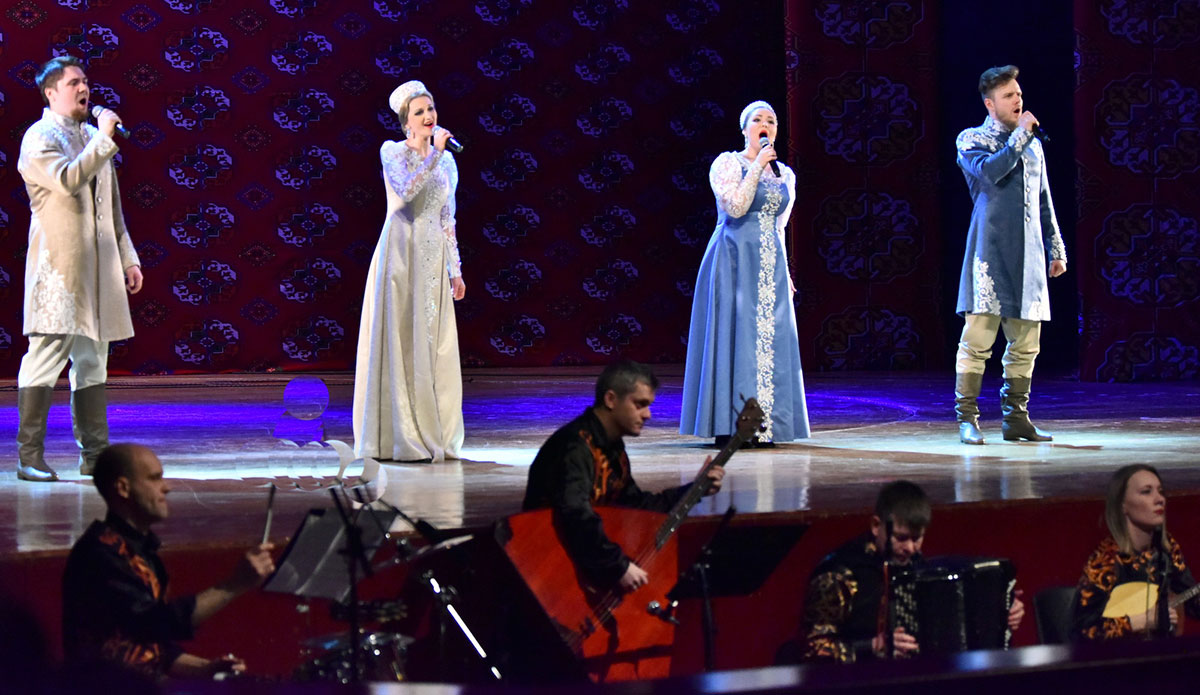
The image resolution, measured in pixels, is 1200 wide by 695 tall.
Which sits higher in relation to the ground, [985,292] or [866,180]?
[866,180]

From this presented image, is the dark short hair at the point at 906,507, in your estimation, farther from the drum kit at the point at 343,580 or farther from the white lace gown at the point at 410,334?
the white lace gown at the point at 410,334

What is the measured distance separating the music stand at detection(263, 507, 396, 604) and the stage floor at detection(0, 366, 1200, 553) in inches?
12.1

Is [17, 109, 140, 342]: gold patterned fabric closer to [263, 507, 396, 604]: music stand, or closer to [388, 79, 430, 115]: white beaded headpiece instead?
[388, 79, 430, 115]: white beaded headpiece

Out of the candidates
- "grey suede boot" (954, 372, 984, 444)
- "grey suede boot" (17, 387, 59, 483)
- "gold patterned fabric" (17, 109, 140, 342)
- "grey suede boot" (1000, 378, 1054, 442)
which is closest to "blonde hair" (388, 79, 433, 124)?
"gold patterned fabric" (17, 109, 140, 342)

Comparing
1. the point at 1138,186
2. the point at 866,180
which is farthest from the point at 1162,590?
the point at 866,180

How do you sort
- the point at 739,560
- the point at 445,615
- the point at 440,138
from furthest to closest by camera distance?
the point at 440,138 → the point at 739,560 → the point at 445,615

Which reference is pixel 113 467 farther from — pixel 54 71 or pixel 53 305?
pixel 54 71

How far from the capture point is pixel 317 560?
2746 millimetres

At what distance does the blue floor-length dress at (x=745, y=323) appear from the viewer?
5043 millimetres

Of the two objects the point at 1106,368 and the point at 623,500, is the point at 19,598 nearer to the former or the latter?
the point at 623,500

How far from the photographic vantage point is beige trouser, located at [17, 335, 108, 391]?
4.25 metres

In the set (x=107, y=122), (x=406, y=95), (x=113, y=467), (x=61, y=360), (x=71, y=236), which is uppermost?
(x=406, y=95)

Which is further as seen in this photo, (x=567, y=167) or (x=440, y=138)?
(x=567, y=167)

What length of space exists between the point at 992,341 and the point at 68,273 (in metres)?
3.11
